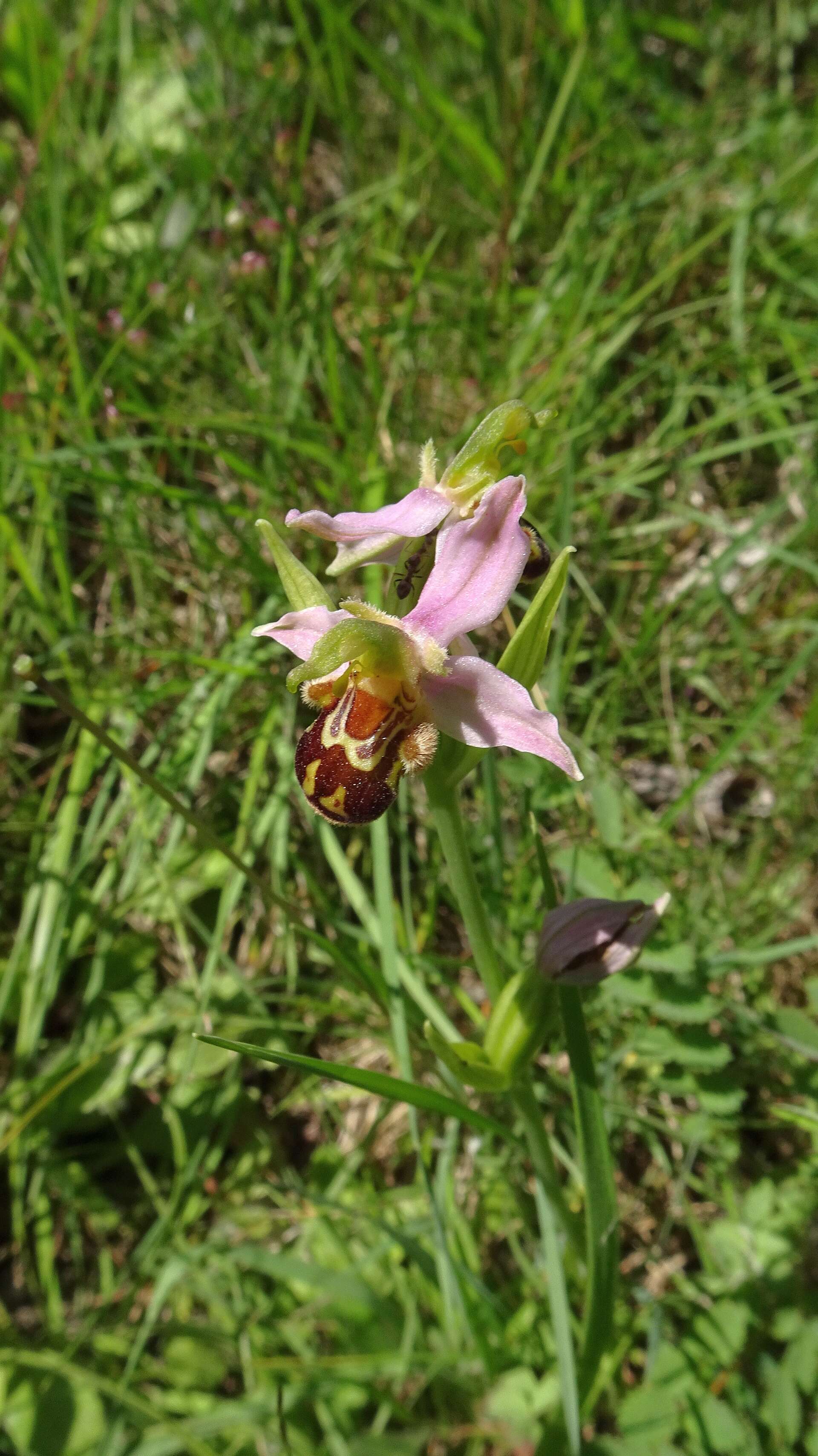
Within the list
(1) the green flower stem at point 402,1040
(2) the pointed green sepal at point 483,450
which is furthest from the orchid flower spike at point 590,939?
(2) the pointed green sepal at point 483,450

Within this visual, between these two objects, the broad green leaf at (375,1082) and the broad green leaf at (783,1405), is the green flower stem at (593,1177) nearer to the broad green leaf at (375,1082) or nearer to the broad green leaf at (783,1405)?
the broad green leaf at (375,1082)

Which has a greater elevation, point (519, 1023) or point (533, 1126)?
point (519, 1023)

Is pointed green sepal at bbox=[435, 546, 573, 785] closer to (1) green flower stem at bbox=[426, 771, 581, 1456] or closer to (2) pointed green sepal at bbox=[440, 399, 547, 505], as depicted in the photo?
(1) green flower stem at bbox=[426, 771, 581, 1456]

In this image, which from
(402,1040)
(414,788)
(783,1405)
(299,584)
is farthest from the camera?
(414,788)

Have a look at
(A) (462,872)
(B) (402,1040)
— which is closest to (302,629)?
(A) (462,872)

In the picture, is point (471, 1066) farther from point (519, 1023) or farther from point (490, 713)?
point (490, 713)

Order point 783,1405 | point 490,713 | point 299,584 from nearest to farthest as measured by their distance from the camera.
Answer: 1. point 490,713
2. point 299,584
3. point 783,1405

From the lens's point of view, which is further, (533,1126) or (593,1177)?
(533,1126)
